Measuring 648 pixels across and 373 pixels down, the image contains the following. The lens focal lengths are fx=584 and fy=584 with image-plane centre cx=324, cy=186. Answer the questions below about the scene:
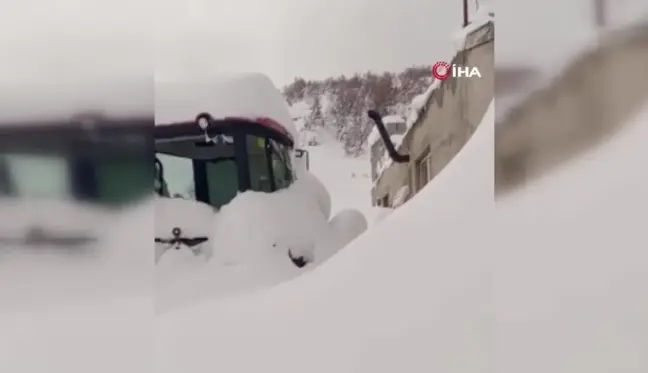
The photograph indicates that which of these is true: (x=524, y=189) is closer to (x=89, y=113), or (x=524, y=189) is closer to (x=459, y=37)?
(x=459, y=37)

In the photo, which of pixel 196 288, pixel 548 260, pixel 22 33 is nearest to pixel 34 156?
pixel 22 33

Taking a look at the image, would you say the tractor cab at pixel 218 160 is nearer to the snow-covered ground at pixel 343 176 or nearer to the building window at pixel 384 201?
the snow-covered ground at pixel 343 176

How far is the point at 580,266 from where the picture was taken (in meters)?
1.43

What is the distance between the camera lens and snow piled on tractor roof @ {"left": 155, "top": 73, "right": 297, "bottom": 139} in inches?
58.1

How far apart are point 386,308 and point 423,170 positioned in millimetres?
355

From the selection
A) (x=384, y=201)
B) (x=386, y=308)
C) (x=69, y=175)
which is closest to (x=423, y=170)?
(x=384, y=201)

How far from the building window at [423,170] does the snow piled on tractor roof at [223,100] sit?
322 mm

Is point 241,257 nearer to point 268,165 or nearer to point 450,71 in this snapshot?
point 268,165

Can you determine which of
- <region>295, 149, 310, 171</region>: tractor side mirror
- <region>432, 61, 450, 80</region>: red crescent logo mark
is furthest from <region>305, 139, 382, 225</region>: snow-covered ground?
<region>432, 61, 450, 80</region>: red crescent logo mark

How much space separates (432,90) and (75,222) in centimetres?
Result: 97

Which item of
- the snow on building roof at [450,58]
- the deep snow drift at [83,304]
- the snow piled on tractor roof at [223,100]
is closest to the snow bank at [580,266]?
the snow on building roof at [450,58]

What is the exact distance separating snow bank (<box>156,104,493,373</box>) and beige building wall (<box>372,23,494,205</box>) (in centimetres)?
3

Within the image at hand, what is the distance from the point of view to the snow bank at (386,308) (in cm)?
143

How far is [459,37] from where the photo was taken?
4.79 feet
